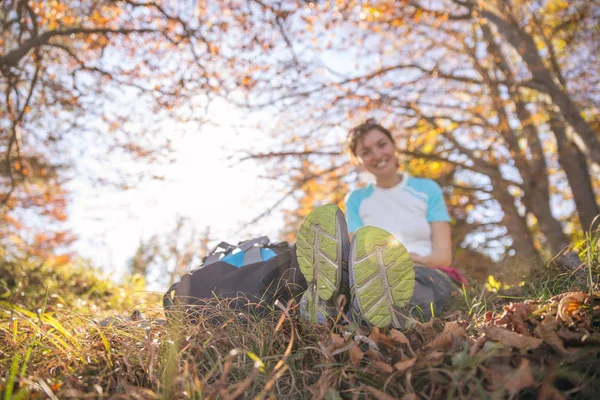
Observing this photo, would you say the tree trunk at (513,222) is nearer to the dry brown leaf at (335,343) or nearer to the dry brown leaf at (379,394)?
the dry brown leaf at (335,343)

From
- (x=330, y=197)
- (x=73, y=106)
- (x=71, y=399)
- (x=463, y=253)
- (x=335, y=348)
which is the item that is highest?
(x=73, y=106)

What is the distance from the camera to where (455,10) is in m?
5.45

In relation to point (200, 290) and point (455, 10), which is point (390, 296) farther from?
point (455, 10)

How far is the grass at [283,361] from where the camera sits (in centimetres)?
92

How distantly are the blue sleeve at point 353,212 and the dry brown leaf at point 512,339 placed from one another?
1775 millimetres

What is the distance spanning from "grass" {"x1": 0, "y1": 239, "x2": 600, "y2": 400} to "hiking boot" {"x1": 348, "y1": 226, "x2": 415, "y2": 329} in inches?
4.0

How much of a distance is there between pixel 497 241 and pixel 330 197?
121 inches

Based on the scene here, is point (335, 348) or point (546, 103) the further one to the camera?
point (546, 103)

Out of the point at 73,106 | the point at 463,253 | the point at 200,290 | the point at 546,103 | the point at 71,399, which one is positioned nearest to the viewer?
the point at 71,399

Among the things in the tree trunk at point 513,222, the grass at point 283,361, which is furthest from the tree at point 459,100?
the grass at point 283,361

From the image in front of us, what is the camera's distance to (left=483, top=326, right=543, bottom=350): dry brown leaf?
95cm

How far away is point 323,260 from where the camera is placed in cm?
147

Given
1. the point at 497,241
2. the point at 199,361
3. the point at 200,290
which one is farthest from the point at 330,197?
the point at 199,361

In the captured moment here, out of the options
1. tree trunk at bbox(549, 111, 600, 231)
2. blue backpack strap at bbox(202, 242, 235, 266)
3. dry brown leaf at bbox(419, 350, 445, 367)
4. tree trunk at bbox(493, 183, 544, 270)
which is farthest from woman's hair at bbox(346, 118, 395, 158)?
tree trunk at bbox(549, 111, 600, 231)
